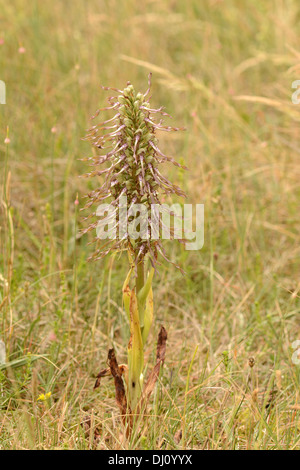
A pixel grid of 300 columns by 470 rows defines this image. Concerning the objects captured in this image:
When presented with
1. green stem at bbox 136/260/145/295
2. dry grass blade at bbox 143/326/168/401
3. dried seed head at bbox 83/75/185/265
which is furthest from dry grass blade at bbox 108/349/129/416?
dried seed head at bbox 83/75/185/265

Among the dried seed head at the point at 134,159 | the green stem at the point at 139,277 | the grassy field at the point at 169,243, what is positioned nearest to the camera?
the dried seed head at the point at 134,159

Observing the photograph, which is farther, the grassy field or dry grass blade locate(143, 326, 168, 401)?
the grassy field

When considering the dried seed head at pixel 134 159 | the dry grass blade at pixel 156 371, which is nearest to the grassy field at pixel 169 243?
the dry grass blade at pixel 156 371

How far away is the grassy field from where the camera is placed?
250cm

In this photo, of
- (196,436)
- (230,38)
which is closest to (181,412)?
(196,436)

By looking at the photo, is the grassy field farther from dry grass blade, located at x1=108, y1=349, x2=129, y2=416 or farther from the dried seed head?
the dried seed head

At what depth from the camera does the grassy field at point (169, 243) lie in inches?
98.3

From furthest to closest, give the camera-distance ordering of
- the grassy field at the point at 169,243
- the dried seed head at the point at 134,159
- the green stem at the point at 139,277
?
the grassy field at the point at 169,243 < the green stem at the point at 139,277 < the dried seed head at the point at 134,159

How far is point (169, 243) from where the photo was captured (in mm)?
3742

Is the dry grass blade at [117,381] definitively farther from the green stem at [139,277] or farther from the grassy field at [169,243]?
the green stem at [139,277]

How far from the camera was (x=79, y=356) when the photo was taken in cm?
290

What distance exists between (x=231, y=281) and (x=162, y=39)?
2.98 meters

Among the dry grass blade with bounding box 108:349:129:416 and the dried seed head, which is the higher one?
the dried seed head

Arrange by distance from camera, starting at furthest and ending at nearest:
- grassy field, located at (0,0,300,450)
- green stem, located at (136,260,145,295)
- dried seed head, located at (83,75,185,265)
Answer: grassy field, located at (0,0,300,450), green stem, located at (136,260,145,295), dried seed head, located at (83,75,185,265)
